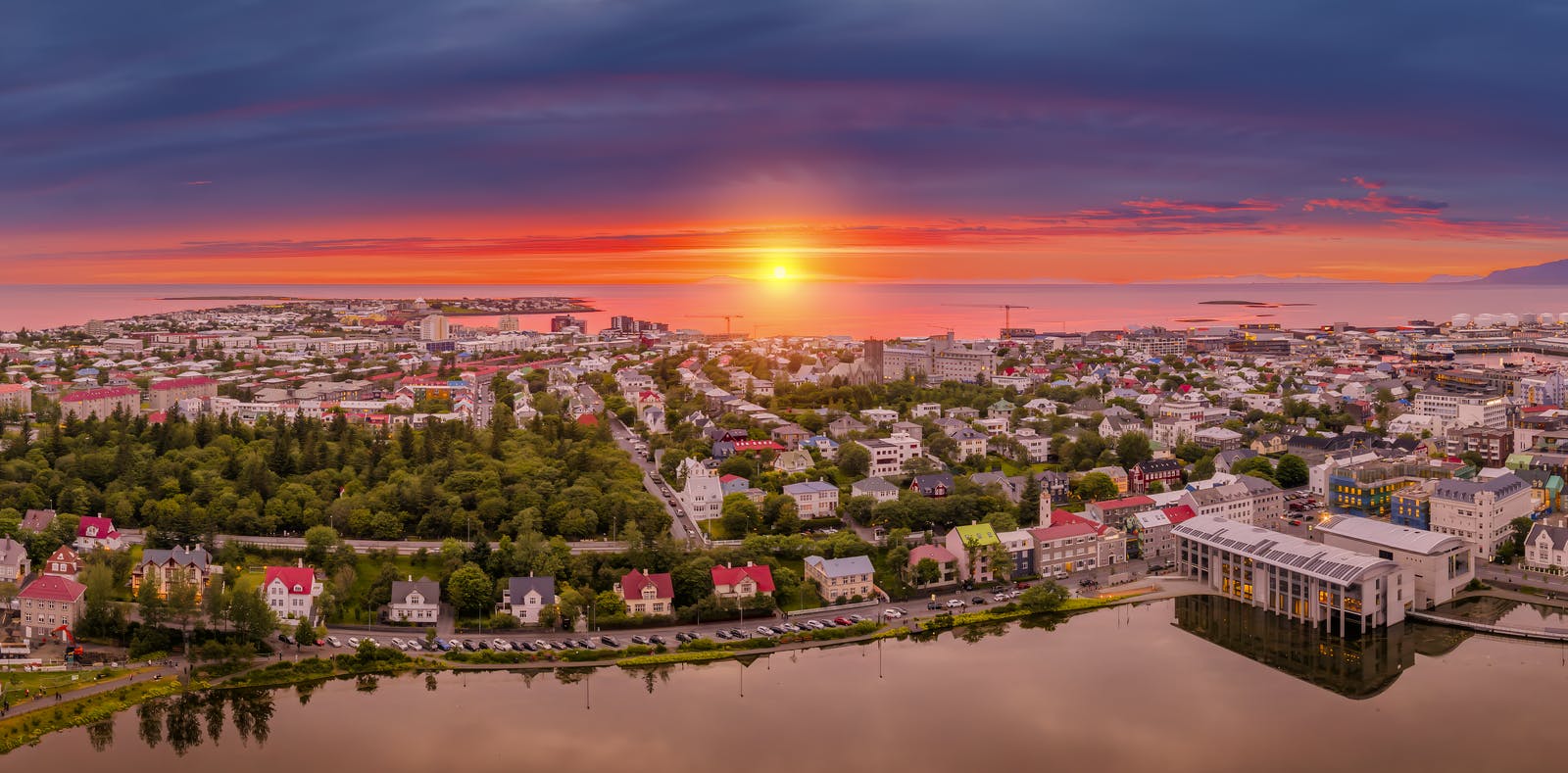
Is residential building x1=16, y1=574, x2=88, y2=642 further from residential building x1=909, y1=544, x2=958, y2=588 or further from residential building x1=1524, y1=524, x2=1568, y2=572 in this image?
residential building x1=1524, y1=524, x2=1568, y2=572

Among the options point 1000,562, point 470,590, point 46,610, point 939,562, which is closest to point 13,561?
point 46,610

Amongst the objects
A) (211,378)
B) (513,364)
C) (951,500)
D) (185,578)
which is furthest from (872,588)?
(513,364)

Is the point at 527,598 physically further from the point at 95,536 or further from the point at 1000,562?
the point at 95,536

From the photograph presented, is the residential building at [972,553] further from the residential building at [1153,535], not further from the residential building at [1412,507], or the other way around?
the residential building at [1412,507]

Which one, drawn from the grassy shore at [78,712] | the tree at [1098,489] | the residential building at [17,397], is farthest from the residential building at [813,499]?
the residential building at [17,397]

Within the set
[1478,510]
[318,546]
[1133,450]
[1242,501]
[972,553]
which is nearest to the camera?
[318,546]

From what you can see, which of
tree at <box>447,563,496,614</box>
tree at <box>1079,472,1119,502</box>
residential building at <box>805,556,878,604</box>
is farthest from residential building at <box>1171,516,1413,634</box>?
tree at <box>447,563,496,614</box>
